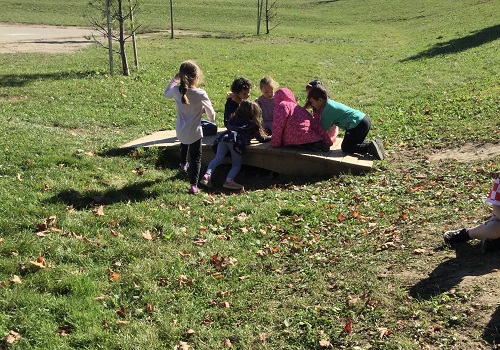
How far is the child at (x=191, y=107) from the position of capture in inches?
281

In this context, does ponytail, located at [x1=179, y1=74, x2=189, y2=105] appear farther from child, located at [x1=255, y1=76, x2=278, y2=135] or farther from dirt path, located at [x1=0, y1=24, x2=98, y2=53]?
dirt path, located at [x1=0, y1=24, x2=98, y2=53]

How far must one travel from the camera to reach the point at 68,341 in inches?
165

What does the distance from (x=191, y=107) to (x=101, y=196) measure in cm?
166

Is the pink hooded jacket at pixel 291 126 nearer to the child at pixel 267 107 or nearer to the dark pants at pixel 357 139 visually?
the dark pants at pixel 357 139

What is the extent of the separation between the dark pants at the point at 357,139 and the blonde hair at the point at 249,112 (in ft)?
4.62

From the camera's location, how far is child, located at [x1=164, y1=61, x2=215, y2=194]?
712 cm

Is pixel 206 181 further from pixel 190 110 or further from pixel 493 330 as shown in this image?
pixel 493 330

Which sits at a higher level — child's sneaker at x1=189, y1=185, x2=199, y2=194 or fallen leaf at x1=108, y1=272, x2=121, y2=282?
child's sneaker at x1=189, y1=185, x2=199, y2=194

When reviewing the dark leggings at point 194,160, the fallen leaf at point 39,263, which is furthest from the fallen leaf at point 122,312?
the dark leggings at point 194,160

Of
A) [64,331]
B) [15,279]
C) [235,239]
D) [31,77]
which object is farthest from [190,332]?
[31,77]

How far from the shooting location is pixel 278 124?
27.6 feet

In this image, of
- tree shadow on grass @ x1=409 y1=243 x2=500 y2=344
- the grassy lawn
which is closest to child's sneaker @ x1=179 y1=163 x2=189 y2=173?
the grassy lawn

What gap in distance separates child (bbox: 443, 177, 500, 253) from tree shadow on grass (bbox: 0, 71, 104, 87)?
1197 cm

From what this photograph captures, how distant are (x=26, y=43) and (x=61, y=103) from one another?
12.9 meters
